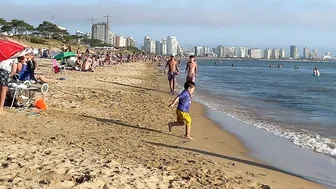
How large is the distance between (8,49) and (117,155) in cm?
383

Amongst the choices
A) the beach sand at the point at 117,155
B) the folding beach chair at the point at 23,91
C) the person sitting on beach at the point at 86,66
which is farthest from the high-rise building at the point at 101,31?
the beach sand at the point at 117,155

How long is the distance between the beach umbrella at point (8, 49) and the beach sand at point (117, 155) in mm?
1121

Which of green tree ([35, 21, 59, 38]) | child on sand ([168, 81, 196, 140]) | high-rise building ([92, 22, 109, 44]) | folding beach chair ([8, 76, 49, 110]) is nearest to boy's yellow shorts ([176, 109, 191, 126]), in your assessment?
child on sand ([168, 81, 196, 140])

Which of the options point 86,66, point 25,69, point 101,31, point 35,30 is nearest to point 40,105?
point 25,69

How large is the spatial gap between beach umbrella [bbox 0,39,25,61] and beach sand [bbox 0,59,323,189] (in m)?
1.12

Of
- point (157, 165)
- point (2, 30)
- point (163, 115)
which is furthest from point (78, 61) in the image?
point (2, 30)

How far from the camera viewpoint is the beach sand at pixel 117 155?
463cm

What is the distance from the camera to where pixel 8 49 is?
8.10m

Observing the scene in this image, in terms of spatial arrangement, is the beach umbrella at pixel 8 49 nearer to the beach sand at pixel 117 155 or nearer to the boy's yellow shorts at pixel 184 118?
the beach sand at pixel 117 155

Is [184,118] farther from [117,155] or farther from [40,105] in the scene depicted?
[40,105]

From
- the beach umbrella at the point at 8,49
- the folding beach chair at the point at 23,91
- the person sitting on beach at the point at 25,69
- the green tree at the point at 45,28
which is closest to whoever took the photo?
the beach umbrella at the point at 8,49

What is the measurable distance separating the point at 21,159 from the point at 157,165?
1.69 meters

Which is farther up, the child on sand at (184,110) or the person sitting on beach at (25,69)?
the person sitting on beach at (25,69)

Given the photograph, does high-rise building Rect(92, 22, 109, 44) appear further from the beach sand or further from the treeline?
the beach sand
